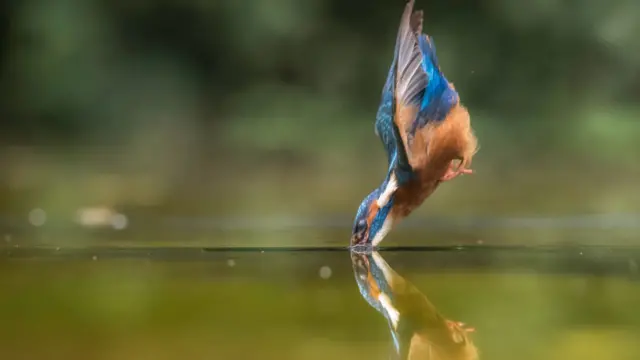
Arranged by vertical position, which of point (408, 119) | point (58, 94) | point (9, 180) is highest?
point (408, 119)

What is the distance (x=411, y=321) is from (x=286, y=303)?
223 mm

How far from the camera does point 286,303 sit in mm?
1179

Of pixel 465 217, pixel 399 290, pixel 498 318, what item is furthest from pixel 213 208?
pixel 498 318

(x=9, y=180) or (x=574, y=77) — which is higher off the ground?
(x=574, y=77)

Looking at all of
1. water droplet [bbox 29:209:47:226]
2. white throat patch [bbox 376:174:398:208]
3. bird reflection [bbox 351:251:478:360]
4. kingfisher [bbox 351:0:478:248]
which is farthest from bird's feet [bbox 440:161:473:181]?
water droplet [bbox 29:209:47:226]

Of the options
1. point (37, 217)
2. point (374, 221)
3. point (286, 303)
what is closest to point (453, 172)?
point (374, 221)

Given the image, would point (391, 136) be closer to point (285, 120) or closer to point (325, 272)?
point (325, 272)

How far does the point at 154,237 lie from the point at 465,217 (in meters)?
0.88

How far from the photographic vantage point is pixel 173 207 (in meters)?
2.55

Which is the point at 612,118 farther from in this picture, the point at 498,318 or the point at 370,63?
the point at 498,318

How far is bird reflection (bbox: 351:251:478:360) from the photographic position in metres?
0.87

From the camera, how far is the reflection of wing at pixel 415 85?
1.60 meters

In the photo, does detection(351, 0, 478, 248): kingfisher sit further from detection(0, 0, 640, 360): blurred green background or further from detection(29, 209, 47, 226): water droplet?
detection(29, 209, 47, 226): water droplet

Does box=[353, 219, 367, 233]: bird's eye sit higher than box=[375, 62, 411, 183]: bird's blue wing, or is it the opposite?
box=[375, 62, 411, 183]: bird's blue wing
